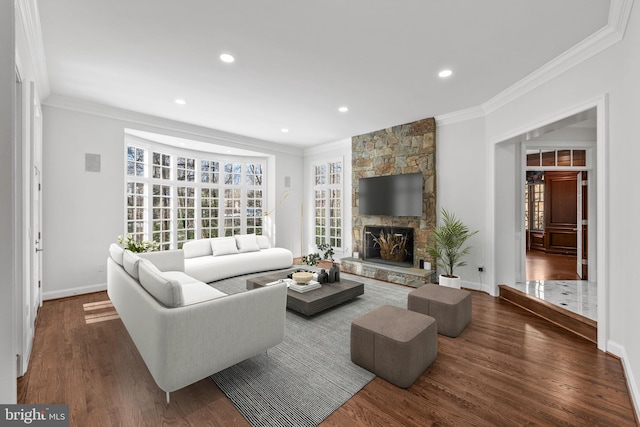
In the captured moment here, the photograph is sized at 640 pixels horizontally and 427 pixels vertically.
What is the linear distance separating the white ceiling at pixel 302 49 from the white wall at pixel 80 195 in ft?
1.24

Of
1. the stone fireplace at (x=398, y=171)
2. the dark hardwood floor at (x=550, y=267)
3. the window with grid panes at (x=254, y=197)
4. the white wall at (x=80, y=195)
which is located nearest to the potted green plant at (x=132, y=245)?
the white wall at (x=80, y=195)

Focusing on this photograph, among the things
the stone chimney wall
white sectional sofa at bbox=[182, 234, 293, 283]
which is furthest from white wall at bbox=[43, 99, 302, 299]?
the stone chimney wall

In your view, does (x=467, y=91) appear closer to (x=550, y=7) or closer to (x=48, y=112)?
(x=550, y=7)

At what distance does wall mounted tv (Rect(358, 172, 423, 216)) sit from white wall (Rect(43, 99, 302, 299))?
4360 mm

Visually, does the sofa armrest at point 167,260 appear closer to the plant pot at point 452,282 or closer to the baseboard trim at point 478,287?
the plant pot at point 452,282

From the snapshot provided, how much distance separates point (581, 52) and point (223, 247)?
5.76m

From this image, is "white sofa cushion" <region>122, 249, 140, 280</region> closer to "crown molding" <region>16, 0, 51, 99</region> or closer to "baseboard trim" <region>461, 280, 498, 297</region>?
"crown molding" <region>16, 0, 51, 99</region>

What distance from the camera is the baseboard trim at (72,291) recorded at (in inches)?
151

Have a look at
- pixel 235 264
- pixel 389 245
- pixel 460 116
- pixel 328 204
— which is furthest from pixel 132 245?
pixel 460 116

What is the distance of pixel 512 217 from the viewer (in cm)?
419

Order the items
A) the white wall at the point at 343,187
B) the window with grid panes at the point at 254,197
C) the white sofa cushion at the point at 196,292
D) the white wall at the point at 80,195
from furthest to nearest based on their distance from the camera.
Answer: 1. the window with grid panes at the point at 254,197
2. the white wall at the point at 343,187
3. the white wall at the point at 80,195
4. the white sofa cushion at the point at 196,292

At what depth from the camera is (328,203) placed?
6941 millimetres

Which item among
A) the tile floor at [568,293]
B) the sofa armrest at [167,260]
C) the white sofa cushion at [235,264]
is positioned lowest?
the tile floor at [568,293]

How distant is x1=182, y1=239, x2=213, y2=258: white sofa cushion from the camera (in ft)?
16.7
